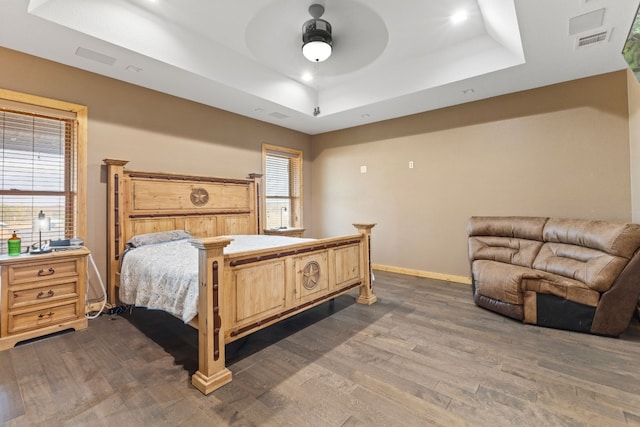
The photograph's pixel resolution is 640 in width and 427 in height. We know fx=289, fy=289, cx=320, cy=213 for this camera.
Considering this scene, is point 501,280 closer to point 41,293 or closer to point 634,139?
point 634,139

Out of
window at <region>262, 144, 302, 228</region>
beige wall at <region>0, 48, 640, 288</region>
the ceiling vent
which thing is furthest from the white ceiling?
window at <region>262, 144, 302, 228</region>

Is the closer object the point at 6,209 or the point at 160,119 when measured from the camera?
the point at 6,209

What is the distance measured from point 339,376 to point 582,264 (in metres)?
2.72

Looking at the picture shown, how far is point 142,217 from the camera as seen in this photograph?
11.8 feet

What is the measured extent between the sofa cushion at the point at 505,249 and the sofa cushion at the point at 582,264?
95 millimetres

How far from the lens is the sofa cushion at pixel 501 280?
2.94 metres

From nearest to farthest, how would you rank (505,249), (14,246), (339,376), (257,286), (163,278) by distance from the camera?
(339,376) < (257,286) < (163,278) < (14,246) < (505,249)

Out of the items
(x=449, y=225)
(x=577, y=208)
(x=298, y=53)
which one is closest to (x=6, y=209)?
(x=298, y=53)

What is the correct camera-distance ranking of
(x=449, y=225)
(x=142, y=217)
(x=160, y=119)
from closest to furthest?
1. (x=142, y=217)
2. (x=160, y=119)
3. (x=449, y=225)

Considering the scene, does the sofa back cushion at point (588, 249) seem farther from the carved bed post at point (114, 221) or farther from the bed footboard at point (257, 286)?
the carved bed post at point (114, 221)

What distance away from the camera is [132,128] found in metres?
3.66

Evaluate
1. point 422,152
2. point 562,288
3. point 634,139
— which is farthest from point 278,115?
point 634,139

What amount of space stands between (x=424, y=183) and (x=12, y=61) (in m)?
5.29

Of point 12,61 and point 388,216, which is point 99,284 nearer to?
point 12,61
